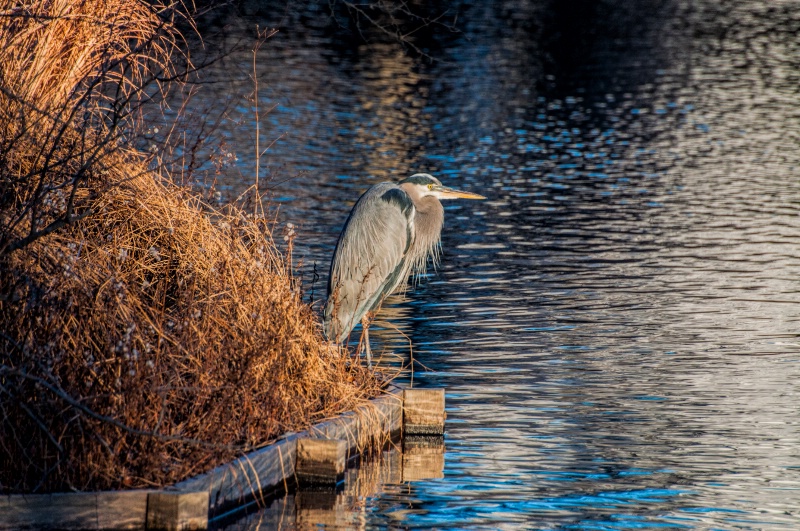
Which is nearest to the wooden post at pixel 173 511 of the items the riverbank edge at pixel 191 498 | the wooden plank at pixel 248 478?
the riverbank edge at pixel 191 498

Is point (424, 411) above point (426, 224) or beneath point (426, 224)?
beneath

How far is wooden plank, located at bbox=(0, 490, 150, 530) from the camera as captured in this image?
5992 millimetres

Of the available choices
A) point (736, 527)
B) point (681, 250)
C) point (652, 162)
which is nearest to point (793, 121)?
point (652, 162)

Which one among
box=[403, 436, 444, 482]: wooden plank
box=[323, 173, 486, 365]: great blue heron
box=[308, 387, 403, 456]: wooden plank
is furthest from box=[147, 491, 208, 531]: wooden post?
box=[323, 173, 486, 365]: great blue heron

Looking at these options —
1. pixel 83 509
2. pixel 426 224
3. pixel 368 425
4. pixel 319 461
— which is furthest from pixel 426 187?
pixel 83 509

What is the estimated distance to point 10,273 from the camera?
21.9 feet

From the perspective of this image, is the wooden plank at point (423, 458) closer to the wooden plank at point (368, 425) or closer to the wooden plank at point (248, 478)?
the wooden plank at point (368, 425)

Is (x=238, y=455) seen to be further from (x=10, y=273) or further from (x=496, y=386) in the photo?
(x=496, y=386)

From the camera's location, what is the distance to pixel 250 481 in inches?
265

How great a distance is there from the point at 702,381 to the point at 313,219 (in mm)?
6804

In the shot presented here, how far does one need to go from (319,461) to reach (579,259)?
290 inches

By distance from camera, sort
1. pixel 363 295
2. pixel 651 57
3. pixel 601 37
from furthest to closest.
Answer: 1. pixel 601 37
2. pixel 651 57
3. pixel 363 295

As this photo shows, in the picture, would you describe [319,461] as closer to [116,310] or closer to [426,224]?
[116,310]

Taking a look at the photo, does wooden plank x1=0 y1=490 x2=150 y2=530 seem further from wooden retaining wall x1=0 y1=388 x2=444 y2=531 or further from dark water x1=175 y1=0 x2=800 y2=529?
dark water x1=175 y1=0 x2=800 y2=529
